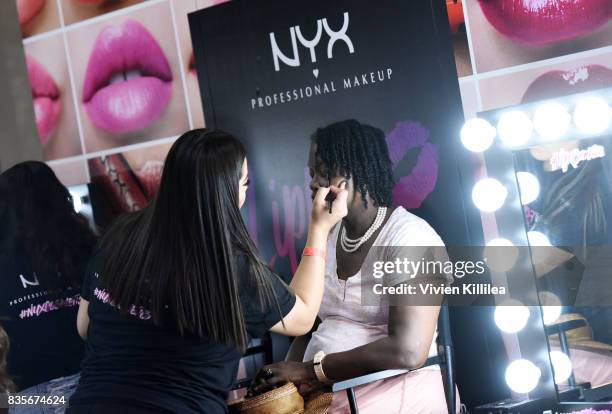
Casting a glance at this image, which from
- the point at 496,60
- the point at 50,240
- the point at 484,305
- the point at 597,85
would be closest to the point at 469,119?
the point at 496,60

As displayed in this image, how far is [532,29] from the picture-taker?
2.03 meters

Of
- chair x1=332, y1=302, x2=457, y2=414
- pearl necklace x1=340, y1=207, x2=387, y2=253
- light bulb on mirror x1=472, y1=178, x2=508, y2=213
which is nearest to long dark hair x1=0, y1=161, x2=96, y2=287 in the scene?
pearl necklace x1=340, y1=207, x2=387, y2=253

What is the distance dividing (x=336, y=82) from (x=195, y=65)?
52 cm

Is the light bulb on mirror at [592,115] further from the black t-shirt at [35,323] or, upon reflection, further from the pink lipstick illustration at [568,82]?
the black t-shirt at [35,323]

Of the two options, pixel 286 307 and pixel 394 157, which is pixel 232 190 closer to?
pixel 286 307

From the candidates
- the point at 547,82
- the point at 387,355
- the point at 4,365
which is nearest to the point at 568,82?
the point at 547,82

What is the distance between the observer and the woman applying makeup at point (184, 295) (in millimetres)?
1517

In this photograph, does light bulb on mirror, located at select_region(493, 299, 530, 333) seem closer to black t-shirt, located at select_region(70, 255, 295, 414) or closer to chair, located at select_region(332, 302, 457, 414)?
chair, located at select_region(332, 302, 457, 414)

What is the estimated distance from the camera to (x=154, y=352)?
1.55 m

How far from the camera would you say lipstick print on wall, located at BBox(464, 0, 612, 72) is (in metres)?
1.95

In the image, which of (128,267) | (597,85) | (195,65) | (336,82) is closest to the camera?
(128,267)

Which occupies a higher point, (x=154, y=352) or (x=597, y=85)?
(x=597, y=85)

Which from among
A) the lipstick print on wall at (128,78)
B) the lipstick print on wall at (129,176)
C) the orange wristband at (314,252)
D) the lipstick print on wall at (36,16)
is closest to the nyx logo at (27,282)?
the lipstick print on wall at (129,176)

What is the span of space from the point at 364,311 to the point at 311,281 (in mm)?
333
